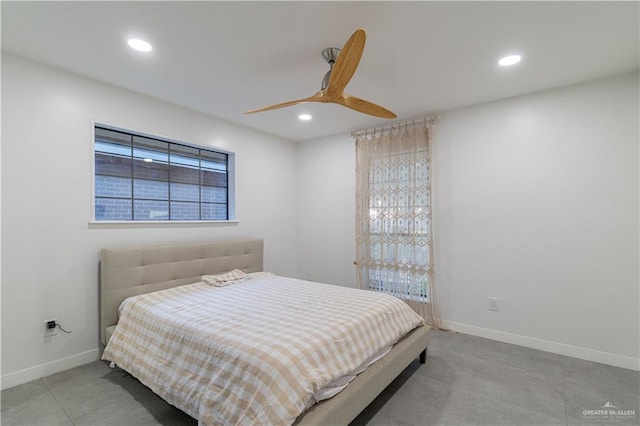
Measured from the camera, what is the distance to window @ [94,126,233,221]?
2.99 meters

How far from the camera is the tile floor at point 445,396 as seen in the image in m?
1.95

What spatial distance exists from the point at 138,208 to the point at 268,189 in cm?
178

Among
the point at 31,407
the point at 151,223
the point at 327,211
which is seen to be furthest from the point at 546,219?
the point at 31,407

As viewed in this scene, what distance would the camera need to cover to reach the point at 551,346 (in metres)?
2.92

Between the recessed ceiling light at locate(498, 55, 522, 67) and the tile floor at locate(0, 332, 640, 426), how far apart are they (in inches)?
103

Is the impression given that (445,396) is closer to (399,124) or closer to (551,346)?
(551,346)

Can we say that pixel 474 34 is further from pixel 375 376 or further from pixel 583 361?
pixel 583 361

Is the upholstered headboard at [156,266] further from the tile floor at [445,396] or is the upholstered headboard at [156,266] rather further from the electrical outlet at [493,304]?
the electrical outlet at [493,304]

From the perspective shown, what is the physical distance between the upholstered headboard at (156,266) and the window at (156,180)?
499 millimetres

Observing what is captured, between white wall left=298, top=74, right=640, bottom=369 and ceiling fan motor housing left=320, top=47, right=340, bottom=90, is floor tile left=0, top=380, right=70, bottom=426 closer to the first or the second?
ceiling fan motor housing left=320, top=47, right=340, bottom=90

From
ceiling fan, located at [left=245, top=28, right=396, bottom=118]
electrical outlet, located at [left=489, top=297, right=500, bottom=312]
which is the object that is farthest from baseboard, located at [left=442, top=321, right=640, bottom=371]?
ceiling fan, located at [left=245, top=28, right=396, bottom=118]

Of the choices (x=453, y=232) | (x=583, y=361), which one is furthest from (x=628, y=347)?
(x=453, y=232)

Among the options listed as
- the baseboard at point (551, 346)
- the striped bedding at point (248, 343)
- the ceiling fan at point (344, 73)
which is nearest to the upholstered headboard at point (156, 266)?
the striped bedding at point (248, 343)

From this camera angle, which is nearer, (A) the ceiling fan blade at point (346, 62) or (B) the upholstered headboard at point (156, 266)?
(A) the ceiling fan blade at point (346, 62)
